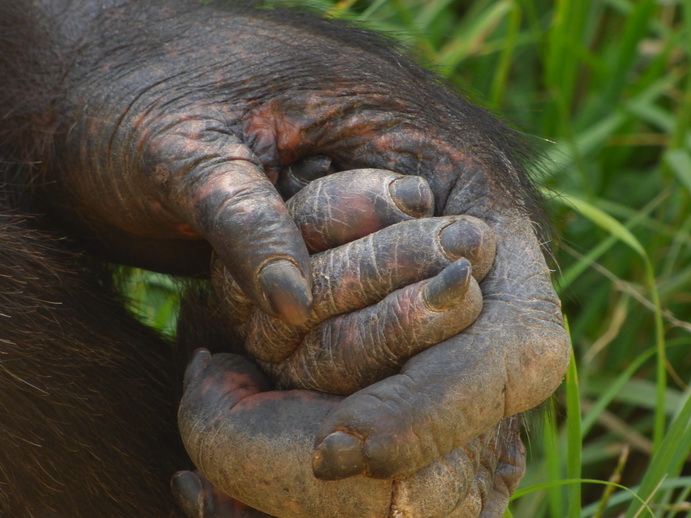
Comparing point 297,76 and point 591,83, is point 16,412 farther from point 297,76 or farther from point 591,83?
point 591,83

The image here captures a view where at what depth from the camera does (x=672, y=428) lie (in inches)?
45.6

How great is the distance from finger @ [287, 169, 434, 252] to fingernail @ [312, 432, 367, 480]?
204mm

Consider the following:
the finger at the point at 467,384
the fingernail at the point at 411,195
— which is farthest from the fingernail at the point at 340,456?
the fingernail at the point at 411,195

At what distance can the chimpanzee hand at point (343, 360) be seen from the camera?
891 mm

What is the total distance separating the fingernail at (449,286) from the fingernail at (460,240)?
4cm

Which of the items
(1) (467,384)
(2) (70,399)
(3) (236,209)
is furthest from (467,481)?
(2) (70,399)

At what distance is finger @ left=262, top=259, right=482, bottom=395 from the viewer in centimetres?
88

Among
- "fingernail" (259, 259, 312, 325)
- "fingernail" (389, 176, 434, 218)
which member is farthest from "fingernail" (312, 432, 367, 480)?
"fingernail" (389, 176, 434, 218)

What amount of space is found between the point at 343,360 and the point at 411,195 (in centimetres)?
17

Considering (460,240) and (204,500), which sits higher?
(460,240)

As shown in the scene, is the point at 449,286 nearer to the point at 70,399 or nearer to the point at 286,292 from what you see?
the point at 286,292

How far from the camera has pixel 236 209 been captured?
37.5 inches

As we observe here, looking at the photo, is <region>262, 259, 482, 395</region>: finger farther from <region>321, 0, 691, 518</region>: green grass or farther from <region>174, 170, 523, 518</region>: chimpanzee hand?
<region>321, 0, 691, 518</region>: green grass

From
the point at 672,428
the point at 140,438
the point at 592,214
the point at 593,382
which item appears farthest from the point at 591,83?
the point at 140,438
